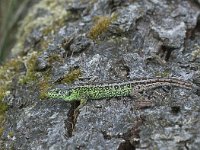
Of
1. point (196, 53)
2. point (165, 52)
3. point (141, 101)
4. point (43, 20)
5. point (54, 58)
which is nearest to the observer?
point (141, 101)

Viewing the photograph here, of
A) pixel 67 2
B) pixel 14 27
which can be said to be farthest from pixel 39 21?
pixel 14 27

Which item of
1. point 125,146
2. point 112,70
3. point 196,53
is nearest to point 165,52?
point 196,53

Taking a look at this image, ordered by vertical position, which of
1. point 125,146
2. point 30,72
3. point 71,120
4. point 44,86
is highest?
point 30,72

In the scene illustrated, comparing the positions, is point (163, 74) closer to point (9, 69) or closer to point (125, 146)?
point (125, 146)

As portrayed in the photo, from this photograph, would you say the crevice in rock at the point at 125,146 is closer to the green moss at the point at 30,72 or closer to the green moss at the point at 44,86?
the green moss at the point at 44,86

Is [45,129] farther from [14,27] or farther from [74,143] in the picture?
[14,27]
